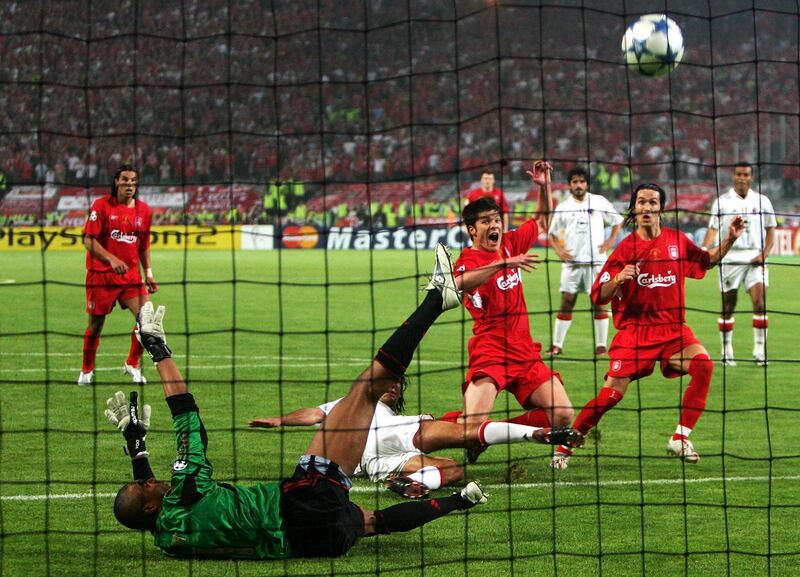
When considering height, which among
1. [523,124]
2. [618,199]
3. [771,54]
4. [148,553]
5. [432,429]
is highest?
[771,54]

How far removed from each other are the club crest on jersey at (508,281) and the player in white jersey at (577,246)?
4816mm

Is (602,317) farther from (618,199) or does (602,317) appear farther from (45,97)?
(45,97)

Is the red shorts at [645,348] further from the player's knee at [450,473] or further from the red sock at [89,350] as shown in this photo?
the red sock at [89,350]

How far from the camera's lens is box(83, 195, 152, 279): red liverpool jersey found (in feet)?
34.6

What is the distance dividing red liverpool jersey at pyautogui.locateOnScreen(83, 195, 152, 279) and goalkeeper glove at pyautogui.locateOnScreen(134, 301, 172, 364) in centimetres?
453

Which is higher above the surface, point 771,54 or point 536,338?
point 771,54

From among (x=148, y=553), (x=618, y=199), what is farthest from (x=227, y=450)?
(x=618, y=199)

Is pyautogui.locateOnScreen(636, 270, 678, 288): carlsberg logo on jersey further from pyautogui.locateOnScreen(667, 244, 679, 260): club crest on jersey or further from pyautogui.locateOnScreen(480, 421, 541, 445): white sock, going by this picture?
pyautogui.locateOnScreen(480, 421, 541, 445): white sock

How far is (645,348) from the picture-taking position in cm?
757

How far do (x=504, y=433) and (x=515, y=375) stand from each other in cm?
97

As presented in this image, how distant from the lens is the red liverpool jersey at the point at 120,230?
10547 mm

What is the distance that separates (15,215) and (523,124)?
16577mm

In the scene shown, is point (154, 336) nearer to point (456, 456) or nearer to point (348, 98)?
point (456, 456)

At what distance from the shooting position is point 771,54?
37375mm
